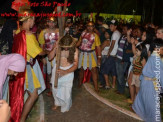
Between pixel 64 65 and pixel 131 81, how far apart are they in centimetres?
168

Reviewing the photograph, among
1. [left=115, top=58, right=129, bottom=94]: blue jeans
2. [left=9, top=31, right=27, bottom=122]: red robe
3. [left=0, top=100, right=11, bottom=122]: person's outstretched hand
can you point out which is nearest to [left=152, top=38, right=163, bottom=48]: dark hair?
[left=115, top=58, right=129, bottom=94]: blue jeans

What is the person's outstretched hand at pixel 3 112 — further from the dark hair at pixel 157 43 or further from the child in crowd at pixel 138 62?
the child in crowd at pixel 138 62

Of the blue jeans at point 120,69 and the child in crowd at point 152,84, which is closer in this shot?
the child in crowd at point 152,84

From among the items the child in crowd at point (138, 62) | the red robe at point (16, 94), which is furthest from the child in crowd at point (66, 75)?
the child in crowd at point (138, 62)

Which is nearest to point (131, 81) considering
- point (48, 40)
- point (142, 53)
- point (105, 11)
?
point (142, 53)

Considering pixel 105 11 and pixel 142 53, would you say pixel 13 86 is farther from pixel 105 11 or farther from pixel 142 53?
pixel 105 11

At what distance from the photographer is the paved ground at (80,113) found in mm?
4910

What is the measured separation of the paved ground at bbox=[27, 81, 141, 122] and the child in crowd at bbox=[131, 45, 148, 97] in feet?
2.72

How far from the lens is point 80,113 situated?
5.27m

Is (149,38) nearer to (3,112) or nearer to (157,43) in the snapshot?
(157,43)

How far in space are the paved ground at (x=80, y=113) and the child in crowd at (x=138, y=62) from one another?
0.83 m

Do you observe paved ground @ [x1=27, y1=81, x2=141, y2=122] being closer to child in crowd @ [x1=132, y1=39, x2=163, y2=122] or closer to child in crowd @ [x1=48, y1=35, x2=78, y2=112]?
child in crowd @ [x1=48, y1=35, x2=78, y2=112]

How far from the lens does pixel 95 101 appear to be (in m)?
6.03

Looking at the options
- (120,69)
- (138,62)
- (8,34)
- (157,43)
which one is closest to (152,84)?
(138,62)
